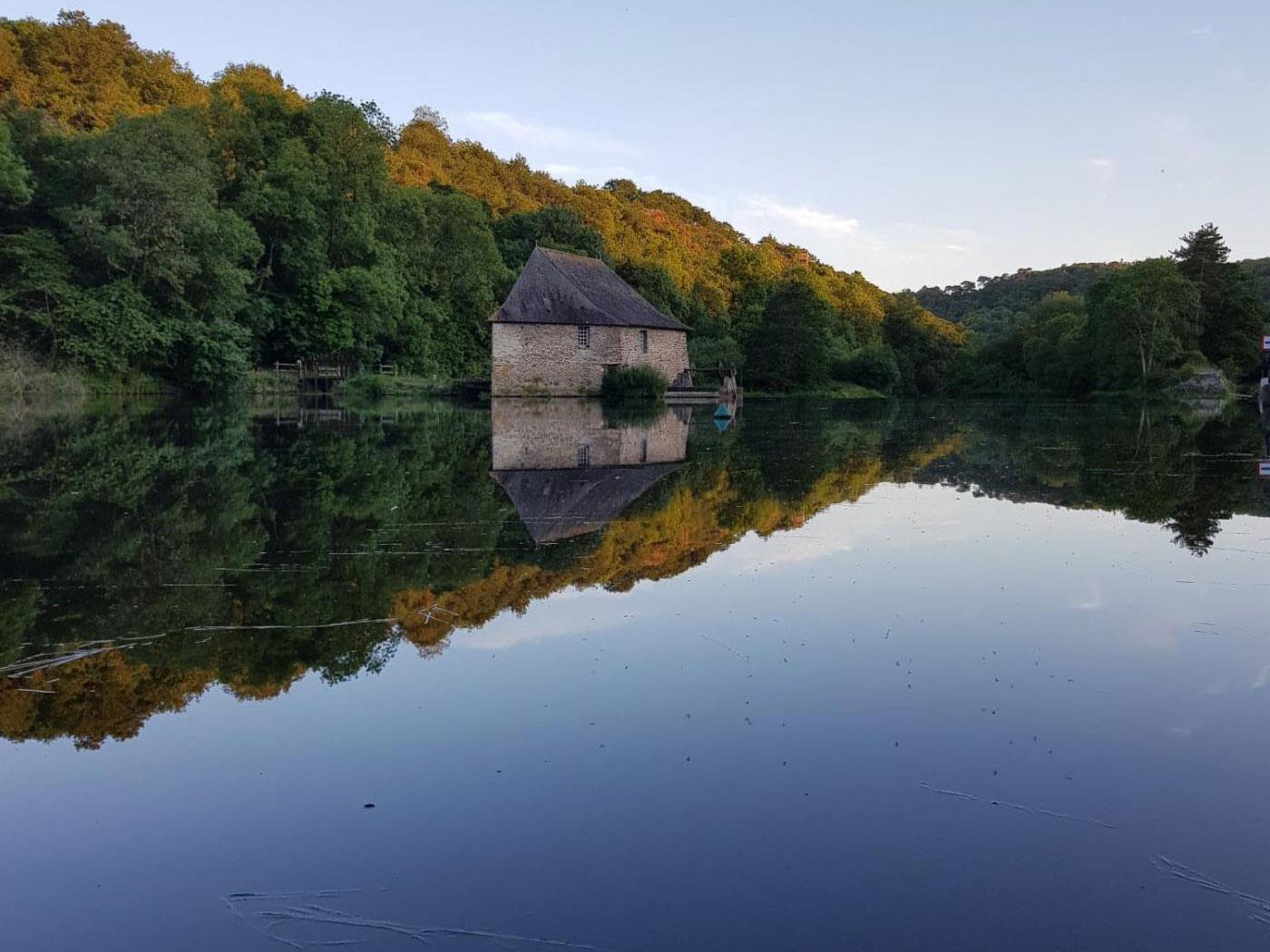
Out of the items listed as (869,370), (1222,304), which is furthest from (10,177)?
(1222,304)

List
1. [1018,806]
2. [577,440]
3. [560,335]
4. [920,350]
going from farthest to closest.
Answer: [920,350] → [560,335] → [577,440] → [1018,806]

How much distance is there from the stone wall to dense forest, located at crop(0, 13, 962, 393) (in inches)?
293

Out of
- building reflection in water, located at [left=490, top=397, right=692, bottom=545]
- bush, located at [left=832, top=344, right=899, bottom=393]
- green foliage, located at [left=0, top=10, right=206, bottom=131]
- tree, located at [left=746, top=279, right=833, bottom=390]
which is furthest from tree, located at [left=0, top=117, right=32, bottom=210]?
bush, located at [left=832, top=344, right=899, bottom=393]

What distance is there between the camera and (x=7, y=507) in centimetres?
1132

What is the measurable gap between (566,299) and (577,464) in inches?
1266

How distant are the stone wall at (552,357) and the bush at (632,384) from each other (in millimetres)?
1504

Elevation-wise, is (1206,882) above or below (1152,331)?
below

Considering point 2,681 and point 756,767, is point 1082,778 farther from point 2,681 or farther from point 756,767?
point 2,681

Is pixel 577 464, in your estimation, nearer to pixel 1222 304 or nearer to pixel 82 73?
pixel 82 73

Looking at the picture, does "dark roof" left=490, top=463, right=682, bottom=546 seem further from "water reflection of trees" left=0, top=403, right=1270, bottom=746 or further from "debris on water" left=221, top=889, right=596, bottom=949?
"debris on water" left=221, top=889, right=596, bottom=949

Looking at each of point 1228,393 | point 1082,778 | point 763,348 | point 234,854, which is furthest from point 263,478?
point 1228,393

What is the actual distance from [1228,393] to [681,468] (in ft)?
177

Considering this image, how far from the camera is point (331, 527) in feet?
34.5

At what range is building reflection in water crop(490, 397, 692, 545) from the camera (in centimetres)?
1153
